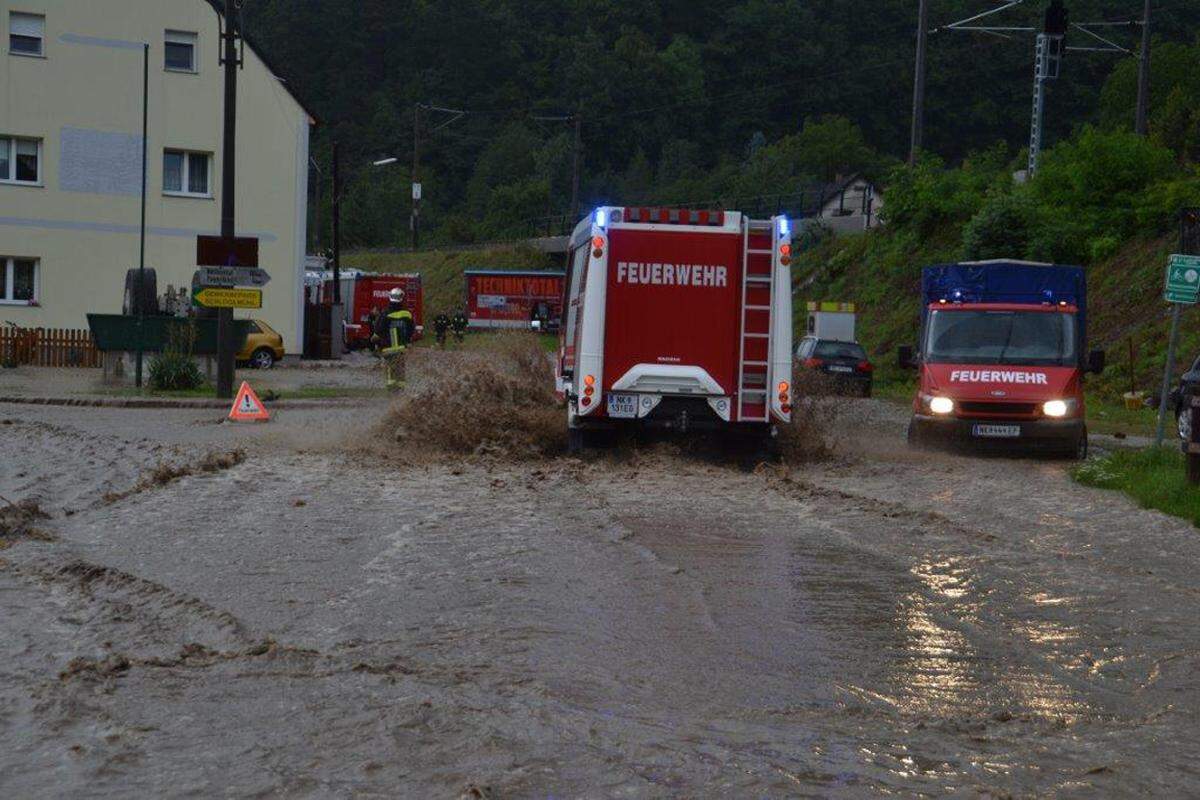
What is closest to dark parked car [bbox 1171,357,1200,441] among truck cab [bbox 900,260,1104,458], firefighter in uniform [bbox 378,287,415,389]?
truck cab [bbox 900,260,1104,458]

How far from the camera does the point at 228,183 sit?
26.5 m

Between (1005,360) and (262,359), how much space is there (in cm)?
2492

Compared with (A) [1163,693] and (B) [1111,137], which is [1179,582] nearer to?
(A) [1163,693]

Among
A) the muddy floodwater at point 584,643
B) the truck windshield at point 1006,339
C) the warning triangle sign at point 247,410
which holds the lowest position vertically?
the muddy floodwater at point 584,643

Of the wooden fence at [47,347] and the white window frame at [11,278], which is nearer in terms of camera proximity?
the wooden fence at [47,347]

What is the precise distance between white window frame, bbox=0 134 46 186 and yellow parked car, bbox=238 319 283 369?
698 cm

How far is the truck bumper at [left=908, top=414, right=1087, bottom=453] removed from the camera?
19547mm

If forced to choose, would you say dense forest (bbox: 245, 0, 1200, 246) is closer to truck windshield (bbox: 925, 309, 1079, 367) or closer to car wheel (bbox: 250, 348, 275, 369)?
car wheel (bbox: 250, 348, 275, 369)

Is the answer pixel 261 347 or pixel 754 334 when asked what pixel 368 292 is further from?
pixel 754 334

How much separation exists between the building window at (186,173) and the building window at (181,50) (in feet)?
7.70

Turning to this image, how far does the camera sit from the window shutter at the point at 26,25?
41.7m

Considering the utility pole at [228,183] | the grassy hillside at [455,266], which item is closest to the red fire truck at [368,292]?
the grassy hillside at [455,266]

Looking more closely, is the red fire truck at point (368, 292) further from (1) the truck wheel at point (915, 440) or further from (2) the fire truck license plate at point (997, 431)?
(2) the fire truck license plate at point (997, 431)

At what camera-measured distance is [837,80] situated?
102 m
